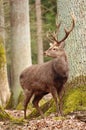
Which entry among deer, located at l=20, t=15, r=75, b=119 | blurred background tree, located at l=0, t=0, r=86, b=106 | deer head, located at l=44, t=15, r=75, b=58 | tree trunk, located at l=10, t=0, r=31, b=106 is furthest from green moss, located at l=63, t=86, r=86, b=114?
tree trunk, located at l=10, t=0, r=31, b=106

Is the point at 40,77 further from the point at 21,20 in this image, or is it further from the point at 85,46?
the point at 21,20

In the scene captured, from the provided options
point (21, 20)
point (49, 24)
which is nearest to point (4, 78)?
point (21, 20)

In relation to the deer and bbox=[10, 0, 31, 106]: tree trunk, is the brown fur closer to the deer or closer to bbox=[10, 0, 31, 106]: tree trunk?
the deer

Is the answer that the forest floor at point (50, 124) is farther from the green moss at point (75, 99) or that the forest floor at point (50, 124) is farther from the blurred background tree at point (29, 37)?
the blurred background tree at point (29, 37)

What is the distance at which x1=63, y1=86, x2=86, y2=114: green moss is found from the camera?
40.3 ft

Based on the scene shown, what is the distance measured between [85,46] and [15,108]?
7.03 metres

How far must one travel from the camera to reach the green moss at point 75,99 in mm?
12291

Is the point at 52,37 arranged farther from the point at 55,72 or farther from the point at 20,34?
the point at 20,34

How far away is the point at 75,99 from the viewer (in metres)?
12.4

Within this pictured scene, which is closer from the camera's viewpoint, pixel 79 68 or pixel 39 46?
pixel 79 68

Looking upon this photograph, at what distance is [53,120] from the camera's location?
36.1 ft

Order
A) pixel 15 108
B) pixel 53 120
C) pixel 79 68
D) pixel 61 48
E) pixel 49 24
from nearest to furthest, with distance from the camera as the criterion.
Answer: pixel 53 120, pixel 61 48, pixel 79 68, pixel 15 108, pixel 49 24

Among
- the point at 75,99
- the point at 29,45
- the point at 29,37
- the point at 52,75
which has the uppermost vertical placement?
the point at 29,37

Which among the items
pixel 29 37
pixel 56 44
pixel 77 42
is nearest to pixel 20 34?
pixel 29 37
